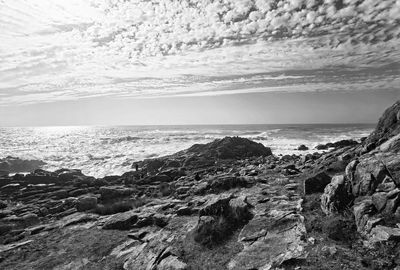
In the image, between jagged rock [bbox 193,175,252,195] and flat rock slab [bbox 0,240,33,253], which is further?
jagged rock [bbox 193,175,252,195]

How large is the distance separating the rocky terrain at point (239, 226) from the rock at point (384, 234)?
0.04m

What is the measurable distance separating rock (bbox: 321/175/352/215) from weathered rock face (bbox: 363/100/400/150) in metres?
7.34

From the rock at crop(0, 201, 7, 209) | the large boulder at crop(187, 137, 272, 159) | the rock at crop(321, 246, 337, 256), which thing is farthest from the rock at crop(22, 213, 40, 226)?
the large boulder at crop(187, 137, 272, 159)

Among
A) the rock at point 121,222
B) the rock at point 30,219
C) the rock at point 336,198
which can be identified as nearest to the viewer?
the rock at point 336,198

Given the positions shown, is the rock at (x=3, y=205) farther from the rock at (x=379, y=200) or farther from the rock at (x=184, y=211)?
the rock at (x=379, y=200)

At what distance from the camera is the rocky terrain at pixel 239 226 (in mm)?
9086

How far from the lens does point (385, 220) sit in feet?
30.3

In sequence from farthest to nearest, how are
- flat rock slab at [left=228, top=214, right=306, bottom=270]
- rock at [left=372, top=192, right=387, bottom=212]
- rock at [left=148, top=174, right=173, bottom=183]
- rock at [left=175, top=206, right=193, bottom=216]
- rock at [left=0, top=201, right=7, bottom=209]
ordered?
rock at [left=148, top=174, right=173, bottom=183] → rock at [left=0, top=201, right=7, bottom=209] → rock at [left=175, top=206, right=193, bottom=216] → rock at [left=372, top=192, right=387, bottom=212] → flat rock slab at [left=228, top=214, right=306, bottom=270]

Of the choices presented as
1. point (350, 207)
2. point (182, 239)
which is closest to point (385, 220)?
point (350, 207)

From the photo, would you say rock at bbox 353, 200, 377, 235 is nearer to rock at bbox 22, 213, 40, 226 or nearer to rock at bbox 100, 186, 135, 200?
rock at bbox 100, 186, 135, 200

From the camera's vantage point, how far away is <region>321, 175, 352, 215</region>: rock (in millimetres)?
11250

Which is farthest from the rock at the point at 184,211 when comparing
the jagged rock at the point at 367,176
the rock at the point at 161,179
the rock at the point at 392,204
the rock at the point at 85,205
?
the rock at the point at 161,179

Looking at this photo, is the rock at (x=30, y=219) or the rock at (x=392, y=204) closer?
the rock at (x=392, y=204)

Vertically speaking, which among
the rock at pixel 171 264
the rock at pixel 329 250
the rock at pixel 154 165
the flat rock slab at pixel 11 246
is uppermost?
the rock at pixel 329 250
